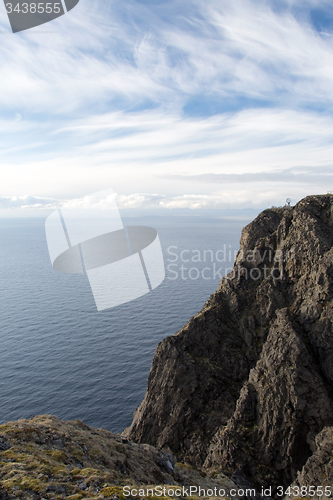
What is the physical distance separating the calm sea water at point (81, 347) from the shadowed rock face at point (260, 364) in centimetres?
2231

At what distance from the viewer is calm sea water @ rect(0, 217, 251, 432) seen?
7050 cm

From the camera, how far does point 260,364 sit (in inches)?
1865

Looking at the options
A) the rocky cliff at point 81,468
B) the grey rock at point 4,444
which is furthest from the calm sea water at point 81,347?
the grey rock at point 4,444

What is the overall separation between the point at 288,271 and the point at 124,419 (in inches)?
1744

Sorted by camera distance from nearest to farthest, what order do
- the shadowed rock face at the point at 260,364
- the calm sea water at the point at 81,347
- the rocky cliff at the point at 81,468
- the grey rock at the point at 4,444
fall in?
the rocky cliff at the point at 81,468 → the grey rock at the point at 4,444 → the shadowed rock face at the point at 260,364 → the calm sea water at the point at 81,347

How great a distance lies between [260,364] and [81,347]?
203ft

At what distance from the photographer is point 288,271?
2167 inches

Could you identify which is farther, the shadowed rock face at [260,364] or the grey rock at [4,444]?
the shadowed rock face at [260,364]

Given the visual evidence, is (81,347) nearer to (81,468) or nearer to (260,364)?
(260,364)

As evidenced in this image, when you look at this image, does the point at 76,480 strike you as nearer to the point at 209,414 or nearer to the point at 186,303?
the point at 209,414

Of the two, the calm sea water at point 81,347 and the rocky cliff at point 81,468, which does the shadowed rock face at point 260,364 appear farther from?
the calm sea water at point 81,347

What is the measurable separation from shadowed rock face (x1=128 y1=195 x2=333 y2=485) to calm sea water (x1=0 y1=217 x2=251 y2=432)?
2231cm

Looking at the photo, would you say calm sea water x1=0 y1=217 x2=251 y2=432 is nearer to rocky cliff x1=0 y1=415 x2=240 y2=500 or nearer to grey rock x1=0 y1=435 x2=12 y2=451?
rocky cliff x1=0 y1=415 x2=240 y2=500

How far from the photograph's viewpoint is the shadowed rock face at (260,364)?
41.4 metres
